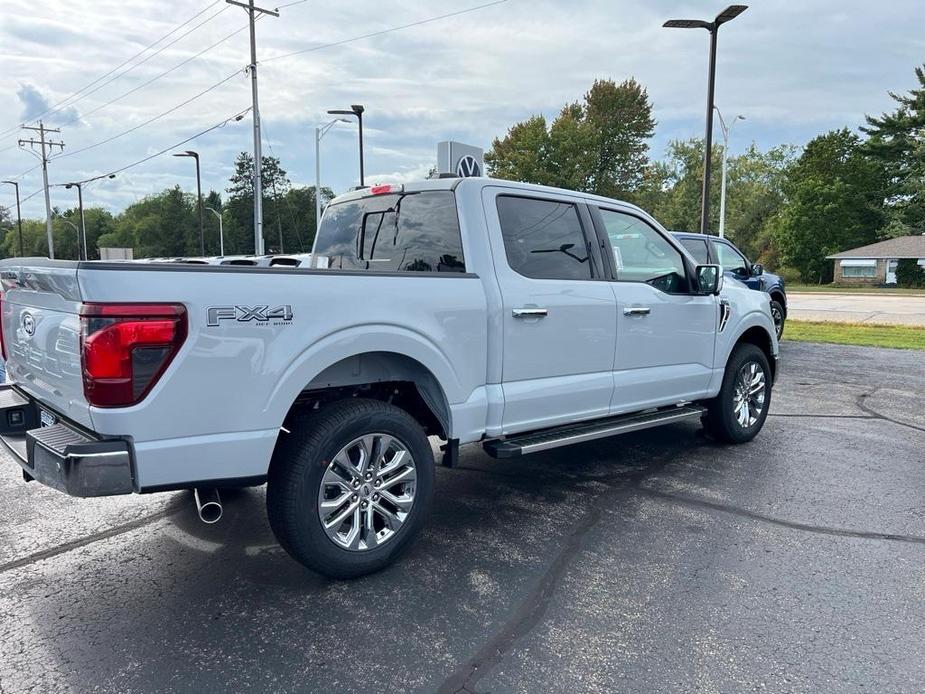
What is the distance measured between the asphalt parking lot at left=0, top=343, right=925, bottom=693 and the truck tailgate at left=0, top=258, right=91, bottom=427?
96 cm

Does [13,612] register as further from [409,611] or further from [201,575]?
[409,611]

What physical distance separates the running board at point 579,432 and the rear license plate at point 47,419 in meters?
2.20

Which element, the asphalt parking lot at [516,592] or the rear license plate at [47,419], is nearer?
the asphalt parking lot at [516,592]

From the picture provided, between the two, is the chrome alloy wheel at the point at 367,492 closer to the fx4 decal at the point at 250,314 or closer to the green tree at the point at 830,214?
the fx4 decal at the point at 250,314

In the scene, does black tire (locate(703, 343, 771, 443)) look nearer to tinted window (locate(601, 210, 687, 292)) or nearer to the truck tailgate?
tinted window (locate(601, 210, 687, 292))

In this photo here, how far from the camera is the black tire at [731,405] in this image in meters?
5.79

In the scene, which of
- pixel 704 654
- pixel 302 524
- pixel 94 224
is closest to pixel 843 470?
pixel 704 654

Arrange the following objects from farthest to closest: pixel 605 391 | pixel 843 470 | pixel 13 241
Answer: pixel 13 241
pixel 843 470
pixel 605 391

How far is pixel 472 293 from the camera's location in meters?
3.80

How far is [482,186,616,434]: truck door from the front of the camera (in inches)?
159

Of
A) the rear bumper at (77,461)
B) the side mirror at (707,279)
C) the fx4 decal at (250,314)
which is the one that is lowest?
the rear bumper at (77,461)

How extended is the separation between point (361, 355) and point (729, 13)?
55.1 feet

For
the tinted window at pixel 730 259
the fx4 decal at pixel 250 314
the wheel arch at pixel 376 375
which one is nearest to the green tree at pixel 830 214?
the tinted window at pixel 730 259

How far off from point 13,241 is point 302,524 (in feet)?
424
